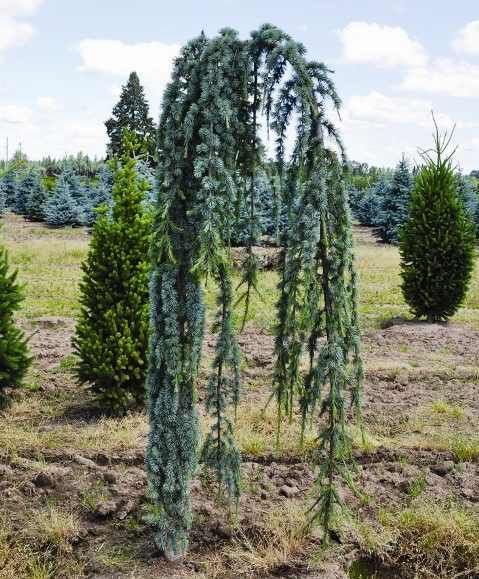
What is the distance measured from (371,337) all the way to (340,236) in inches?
263

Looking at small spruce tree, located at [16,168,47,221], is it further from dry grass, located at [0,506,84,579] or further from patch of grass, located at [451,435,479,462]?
dry grass, located at [0,506,84,579]

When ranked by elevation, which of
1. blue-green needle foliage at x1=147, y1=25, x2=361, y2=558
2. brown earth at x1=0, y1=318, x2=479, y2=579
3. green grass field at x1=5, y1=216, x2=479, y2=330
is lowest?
brown earth at x1=0, y1=318, x2=479, y2=579

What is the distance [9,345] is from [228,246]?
3724 mm

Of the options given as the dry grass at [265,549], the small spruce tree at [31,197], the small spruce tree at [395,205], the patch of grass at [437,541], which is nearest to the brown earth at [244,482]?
the dry grass at [265,549]

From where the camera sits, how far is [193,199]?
135 inches

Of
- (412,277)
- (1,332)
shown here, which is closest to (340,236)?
(1,332)

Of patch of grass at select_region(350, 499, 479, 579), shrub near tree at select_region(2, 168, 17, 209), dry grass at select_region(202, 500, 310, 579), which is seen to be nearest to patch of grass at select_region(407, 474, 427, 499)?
patch of grass at select_region(350, 499, 479, 579)

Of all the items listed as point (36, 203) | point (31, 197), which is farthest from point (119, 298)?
point (31, 197)

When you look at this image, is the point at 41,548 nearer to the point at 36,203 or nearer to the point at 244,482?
the point at 244,482

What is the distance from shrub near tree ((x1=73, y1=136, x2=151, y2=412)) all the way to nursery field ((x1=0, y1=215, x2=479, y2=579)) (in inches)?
16.1

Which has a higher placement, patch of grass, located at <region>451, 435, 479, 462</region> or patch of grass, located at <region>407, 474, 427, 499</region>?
patch of grass, located at <region>451, 435, 479, 462</region>

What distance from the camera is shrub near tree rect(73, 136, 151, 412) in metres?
5.83

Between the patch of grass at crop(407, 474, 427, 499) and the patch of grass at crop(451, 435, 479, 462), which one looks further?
the patch of grass at crop(451, 435, 479, 462)

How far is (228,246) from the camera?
3.28 m
